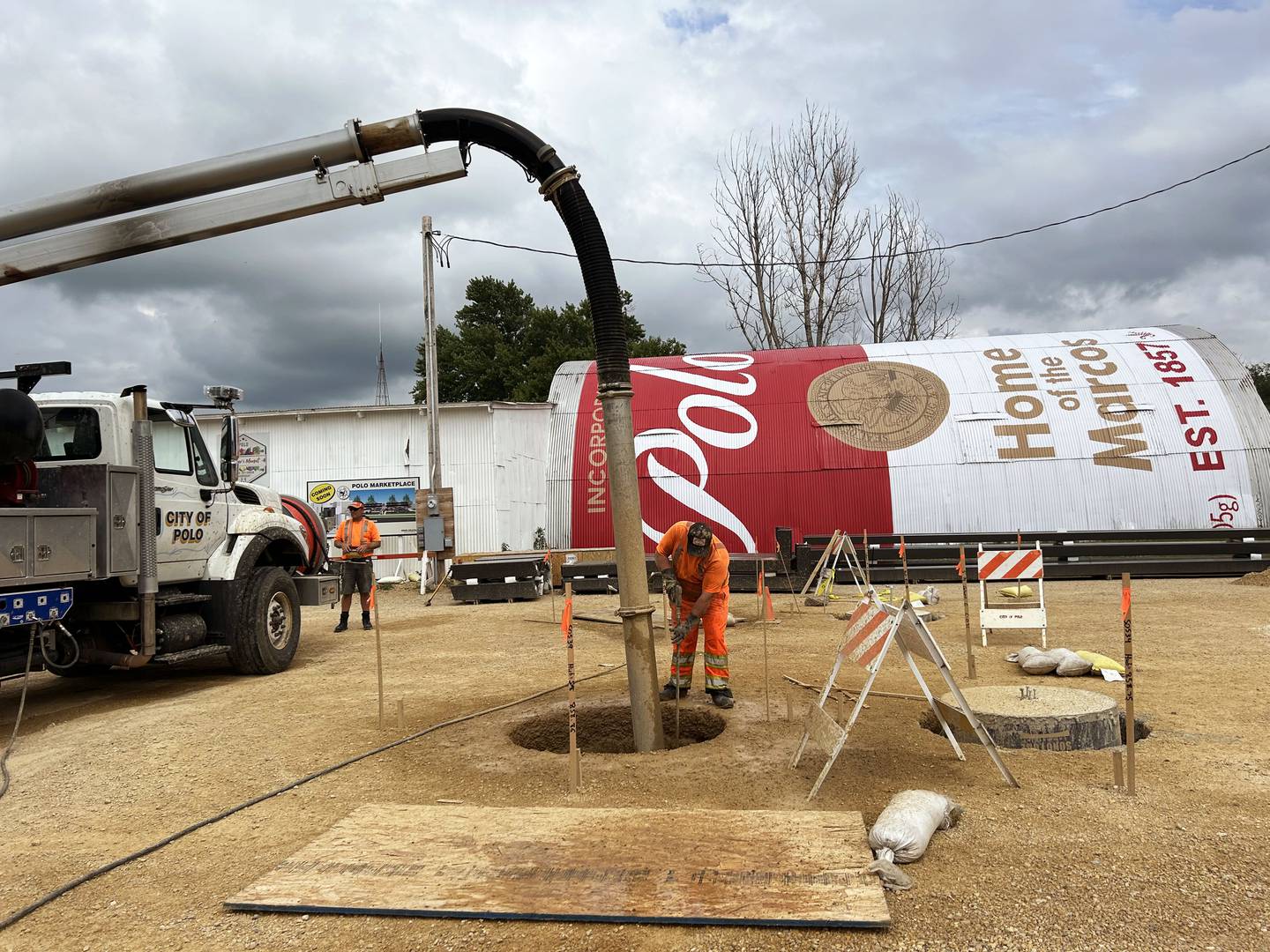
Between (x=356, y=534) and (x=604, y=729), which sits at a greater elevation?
(x=356, y=534)

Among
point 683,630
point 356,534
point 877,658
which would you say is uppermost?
point 356,534

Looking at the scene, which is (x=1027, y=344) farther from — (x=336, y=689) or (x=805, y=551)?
(x=336, y=689)

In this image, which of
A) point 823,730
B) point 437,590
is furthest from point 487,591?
point 823,730

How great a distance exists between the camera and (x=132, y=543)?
867cm

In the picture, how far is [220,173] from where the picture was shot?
759 centimetres

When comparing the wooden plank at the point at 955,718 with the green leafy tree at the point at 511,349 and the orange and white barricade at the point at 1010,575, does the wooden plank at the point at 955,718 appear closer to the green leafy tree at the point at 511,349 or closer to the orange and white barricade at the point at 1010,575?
the orange and white barricade at the point at 1010,575

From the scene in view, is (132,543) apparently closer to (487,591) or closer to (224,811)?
(224,811)

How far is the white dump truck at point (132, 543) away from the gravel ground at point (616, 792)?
2.25 ft

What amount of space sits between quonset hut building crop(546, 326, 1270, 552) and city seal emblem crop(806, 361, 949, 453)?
1.7 inches

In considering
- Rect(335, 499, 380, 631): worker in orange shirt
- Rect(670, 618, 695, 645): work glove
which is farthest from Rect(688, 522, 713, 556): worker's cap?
Rect(335, 499, 380, 631): worker in orange shirt

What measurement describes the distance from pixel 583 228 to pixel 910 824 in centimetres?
475

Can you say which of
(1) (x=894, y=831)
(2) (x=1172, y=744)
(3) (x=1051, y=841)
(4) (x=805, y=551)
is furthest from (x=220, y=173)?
(4) (x=805, y=551)

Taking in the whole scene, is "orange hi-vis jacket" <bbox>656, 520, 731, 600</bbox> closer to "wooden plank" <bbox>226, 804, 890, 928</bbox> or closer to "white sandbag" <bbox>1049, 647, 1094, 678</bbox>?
"wooden plank" <bbox>226, 804, 890, 928</bbox>

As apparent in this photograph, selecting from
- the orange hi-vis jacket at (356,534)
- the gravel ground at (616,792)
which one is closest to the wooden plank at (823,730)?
the gravel ground at (616,792)
